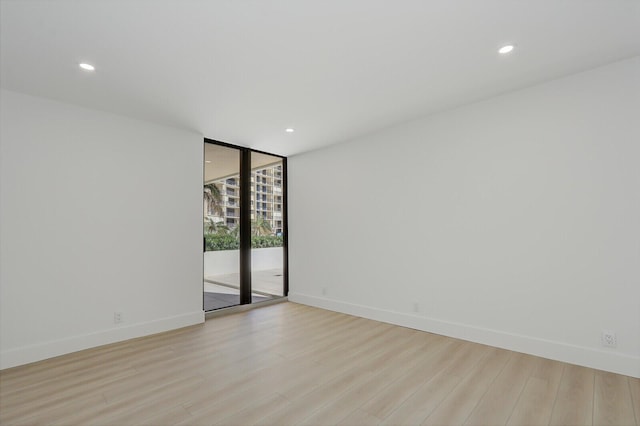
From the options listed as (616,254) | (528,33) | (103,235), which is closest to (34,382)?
(103,235)

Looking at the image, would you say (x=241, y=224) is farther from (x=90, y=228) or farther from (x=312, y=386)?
(x=312, y=386)

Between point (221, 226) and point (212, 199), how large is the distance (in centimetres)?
45

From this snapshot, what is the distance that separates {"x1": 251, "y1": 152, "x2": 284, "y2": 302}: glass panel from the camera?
5.45 metres

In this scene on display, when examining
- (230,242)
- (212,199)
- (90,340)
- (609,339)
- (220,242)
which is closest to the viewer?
(609,339)

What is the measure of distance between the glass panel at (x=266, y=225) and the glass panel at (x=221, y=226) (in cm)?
32

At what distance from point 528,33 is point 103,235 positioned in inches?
180

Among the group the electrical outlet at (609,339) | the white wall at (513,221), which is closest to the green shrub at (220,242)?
the white wall at (513,221)

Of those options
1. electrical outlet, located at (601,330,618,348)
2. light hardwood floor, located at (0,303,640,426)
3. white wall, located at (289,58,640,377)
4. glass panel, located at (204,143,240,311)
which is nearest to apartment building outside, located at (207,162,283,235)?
glass panel, located at (204,143,240,311)

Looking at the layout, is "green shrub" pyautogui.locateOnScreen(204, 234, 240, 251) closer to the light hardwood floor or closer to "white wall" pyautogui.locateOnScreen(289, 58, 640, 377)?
the light hardwood floor

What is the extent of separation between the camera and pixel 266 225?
561cm

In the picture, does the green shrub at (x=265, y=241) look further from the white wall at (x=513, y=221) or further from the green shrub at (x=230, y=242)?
the white wall at (x=513, y=221)

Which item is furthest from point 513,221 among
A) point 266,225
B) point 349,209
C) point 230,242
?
point 230,242

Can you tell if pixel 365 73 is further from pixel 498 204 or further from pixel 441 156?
pixel 498 204

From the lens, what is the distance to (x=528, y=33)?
7.70ft
